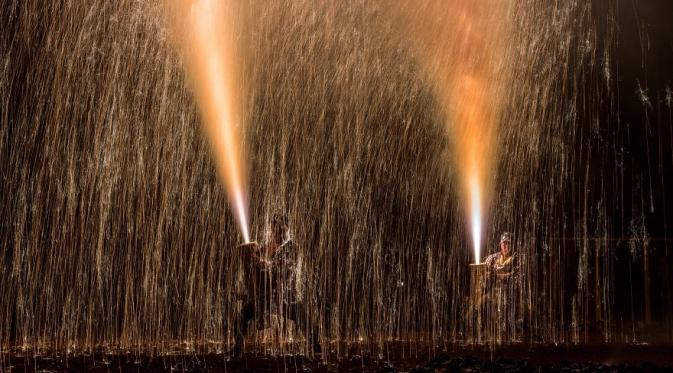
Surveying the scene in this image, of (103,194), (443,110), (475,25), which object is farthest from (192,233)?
(475,25)

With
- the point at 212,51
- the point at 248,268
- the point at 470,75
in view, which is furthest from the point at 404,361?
the point at 470,75

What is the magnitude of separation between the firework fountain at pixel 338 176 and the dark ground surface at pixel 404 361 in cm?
259

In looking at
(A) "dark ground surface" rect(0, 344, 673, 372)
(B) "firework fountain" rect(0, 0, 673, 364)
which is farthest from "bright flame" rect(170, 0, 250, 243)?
(A) "dark ground surface" rect(0, 344, 673, 372)

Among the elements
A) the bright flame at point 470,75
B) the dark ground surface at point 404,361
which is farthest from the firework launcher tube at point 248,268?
the bright flame at point 470,75

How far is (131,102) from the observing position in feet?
56.4

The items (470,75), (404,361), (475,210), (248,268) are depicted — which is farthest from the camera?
(475,210)

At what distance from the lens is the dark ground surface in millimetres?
8773

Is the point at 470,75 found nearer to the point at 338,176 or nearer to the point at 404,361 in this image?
the point at 338,176

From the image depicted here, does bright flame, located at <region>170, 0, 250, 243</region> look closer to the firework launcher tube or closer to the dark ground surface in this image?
the firework launcher tube

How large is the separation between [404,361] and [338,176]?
Answer: 37.3 ft

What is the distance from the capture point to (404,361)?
10.0 meters

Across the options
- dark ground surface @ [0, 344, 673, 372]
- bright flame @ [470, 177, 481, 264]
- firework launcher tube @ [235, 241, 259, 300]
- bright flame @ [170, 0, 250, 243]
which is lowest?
dark ground surface @ [0, 344, 673, 372]

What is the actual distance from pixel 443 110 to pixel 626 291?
231 inches

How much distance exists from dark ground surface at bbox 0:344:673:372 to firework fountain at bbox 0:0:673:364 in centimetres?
259
